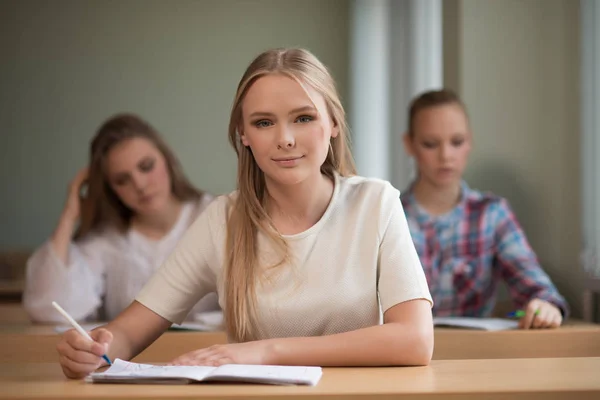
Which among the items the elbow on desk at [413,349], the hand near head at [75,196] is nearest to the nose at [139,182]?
the hand near head at [75,196]

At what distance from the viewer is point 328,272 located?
1.57 m

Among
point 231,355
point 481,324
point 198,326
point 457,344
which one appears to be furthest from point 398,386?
point 198,326

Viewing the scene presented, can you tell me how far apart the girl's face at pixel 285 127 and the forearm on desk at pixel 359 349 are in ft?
0.96

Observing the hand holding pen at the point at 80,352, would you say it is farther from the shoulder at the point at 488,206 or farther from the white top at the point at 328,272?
the shoulder at the point at 488,206

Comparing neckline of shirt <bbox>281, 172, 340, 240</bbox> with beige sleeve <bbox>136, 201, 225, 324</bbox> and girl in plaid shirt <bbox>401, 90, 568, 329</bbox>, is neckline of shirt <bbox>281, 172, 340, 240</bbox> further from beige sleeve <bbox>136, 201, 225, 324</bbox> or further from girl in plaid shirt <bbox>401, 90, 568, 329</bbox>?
girl in plaid shirt <bbox>401, 90, 568, 329</bbox>

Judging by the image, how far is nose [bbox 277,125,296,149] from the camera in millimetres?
1492

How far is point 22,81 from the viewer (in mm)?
4734

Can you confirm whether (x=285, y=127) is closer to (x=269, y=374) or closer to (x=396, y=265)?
(x=396, y=265)

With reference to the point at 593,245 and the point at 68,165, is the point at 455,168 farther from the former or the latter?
the point at 68,165

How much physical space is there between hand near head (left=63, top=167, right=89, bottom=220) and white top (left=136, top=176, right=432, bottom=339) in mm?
1443

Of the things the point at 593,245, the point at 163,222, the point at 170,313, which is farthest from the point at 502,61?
the point at 170,313

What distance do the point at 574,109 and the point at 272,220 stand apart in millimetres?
1565

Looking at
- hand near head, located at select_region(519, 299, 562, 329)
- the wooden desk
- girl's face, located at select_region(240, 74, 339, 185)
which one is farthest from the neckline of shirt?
hand near head, located at select_region(519, 299, 562, 329)

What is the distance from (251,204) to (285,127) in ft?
0.67
